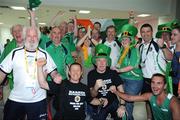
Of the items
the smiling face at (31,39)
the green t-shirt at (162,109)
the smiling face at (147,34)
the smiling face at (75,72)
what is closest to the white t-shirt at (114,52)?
the smiling face at (147,34)

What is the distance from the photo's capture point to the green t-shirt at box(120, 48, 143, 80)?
3.87 meters

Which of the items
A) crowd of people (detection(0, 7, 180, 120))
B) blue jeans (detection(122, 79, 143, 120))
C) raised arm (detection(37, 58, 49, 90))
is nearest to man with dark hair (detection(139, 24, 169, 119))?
crowd of people (detection(0, 7, 180, 120))

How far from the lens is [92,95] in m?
3.17

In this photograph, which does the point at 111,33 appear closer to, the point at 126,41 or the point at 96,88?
the point at 126,41

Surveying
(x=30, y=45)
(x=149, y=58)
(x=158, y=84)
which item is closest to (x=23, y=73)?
(x=30, y=45)

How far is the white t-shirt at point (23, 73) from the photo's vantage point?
2.87 metres

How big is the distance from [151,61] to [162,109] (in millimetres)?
1032

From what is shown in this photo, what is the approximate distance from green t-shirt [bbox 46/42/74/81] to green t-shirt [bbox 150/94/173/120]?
4.33 feet

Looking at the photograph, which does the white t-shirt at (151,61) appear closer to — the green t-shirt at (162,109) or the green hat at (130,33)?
the green hat at (130,33)

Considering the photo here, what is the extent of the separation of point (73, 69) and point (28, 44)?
1.73 ft

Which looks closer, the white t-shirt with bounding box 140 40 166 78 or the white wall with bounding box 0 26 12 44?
the white t-shirt with bounding box 140 40 166 78

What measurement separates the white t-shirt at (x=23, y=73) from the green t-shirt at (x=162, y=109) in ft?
4.19

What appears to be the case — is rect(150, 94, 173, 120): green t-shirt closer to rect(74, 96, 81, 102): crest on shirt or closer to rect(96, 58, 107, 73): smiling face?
rect(96, 58, 107, 73): smiling face

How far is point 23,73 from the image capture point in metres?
2.87
